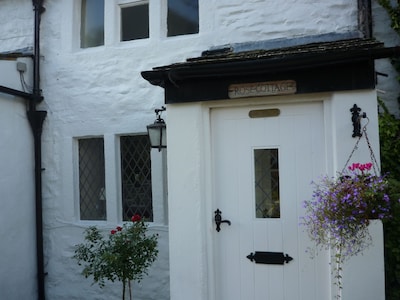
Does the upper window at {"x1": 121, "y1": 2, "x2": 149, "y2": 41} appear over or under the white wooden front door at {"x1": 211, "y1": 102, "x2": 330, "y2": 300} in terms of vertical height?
over

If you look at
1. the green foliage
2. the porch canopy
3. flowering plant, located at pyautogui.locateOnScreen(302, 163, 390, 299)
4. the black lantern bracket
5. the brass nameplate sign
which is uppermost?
the green foliage

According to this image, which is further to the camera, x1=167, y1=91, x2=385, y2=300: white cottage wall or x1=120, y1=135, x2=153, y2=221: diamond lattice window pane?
x1=120, y1=135, x2=153, y2=221: diamond lattice window pane

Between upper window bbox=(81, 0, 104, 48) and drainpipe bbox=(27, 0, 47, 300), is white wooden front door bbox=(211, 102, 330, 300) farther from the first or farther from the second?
drainpipe bbox=(27, 0, 47, 300)

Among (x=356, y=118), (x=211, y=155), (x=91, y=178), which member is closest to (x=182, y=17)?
(x=211, y=155)

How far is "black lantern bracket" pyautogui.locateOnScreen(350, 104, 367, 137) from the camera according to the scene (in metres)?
4.24

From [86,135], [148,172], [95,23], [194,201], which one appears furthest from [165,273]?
[95,23]

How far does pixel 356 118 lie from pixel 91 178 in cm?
440

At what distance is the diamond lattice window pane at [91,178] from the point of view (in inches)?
276

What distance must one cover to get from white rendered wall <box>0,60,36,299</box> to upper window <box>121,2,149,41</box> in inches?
71.6

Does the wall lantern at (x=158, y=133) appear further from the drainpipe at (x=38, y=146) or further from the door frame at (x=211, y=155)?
the drainpipe at (x=38, y=146)

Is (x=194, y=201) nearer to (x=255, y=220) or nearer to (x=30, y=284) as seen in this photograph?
(x=255, y=220)

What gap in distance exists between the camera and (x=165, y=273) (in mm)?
6262

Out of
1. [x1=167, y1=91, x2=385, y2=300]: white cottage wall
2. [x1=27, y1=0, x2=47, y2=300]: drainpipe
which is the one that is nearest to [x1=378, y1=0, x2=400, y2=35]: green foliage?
[x1=167, y1=91, x2=385, y2=300]: white cottage wall

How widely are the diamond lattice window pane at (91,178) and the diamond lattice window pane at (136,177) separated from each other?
486mm
